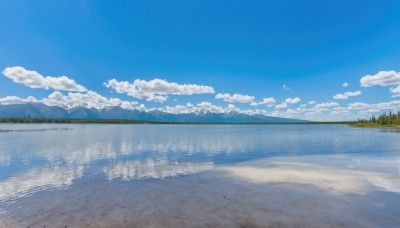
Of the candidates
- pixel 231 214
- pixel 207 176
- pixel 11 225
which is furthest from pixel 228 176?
pixel 11 225

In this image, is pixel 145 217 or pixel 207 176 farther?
pixel 207 176

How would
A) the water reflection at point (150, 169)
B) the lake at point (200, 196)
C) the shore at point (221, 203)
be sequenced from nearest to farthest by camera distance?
the shore at point (221, 203) < the lake at point (200, 196) < the water reflection at point (150, 169)

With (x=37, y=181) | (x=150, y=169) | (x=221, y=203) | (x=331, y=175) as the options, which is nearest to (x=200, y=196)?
(x=221, y=203)

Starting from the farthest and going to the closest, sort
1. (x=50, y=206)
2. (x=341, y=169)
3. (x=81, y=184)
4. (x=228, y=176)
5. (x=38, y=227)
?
(x=341, y=169) → (x=228, y=176) → (x=81, y=184) → (x=50, y=206) → (x=38, y=227)

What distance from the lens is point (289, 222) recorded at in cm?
1268

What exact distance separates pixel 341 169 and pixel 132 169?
2379 cm

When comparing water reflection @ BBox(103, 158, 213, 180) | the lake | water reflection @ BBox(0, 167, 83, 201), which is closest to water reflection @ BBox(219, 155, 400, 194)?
the lake

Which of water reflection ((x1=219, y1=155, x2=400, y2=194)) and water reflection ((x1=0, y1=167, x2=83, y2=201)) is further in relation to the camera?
water reflection ((x1=219, y1=155, x2=400, y2=194))

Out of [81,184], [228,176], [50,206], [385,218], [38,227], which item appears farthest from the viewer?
[228,176]

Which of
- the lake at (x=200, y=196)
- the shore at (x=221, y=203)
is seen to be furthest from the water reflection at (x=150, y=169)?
the shore at (x=221, y=203)

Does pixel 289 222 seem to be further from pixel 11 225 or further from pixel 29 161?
pixel 29 161

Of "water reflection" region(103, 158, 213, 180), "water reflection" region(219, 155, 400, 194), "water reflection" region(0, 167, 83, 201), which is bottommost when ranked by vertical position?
"water reflection" region(0, 167, 83, 201)

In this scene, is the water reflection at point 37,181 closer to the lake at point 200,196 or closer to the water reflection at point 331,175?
the lake at point 200,196

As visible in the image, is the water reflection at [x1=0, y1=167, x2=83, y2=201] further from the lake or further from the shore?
the shore
